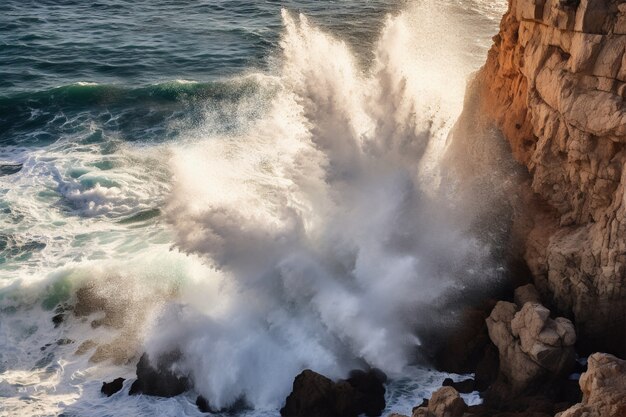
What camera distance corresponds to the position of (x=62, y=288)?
20078 mm

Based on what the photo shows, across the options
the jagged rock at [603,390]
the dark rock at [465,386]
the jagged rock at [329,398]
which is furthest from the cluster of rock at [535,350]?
the jagged rock at [329,398]

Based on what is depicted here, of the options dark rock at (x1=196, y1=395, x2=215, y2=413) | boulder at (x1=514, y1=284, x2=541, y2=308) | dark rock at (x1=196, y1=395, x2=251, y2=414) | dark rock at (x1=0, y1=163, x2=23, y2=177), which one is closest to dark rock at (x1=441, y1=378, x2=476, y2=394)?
boulder at (x1=514, y1=284, x2=541, y2=308)

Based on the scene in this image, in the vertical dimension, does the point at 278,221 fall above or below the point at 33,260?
above

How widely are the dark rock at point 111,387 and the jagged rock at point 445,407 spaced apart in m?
7.56

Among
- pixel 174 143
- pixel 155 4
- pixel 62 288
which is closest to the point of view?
pixel 62 288

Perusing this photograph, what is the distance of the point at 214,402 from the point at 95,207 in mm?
11029

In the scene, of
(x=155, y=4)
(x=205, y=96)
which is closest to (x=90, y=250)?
(x=205, y=96)

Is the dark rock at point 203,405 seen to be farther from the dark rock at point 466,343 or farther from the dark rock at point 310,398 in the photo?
the dark rock at point 466,343

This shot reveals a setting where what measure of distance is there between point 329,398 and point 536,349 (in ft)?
15.0

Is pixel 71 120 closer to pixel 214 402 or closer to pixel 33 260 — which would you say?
pixel 33 260

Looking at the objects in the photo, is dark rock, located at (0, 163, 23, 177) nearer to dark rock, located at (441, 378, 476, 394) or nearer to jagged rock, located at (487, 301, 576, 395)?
dark rock, located at (441, 378, 476, 394)

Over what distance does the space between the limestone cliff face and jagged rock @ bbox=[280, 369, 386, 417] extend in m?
4.86

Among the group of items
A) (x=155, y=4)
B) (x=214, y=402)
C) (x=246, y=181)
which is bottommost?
(x=214, y=402)

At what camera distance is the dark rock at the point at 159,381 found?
16.2 m
